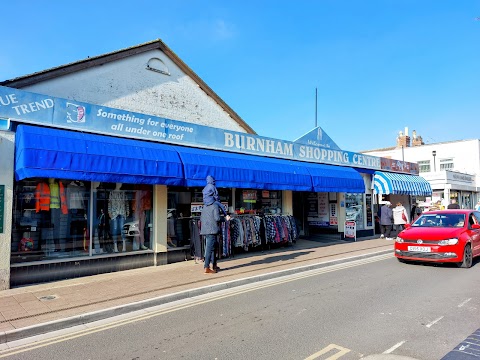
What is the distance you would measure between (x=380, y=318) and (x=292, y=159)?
28.9ft

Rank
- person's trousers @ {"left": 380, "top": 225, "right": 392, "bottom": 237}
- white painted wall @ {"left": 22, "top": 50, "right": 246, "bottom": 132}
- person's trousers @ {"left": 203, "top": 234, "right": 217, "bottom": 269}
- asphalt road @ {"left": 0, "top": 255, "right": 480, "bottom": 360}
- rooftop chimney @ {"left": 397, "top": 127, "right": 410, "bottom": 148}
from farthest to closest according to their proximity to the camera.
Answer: rooftop chimney @ {"left": 397, "top": 127, "right": 410, "bottom": 148} → person's trousers @ {"left": 380, "top": 225, "right": 392, "bottom": 237} → white painted wall @ {"left": 22, "top": 50, "right": 246, "bottom": 132} → person's trousers @ {"left": 203, "top": 234, "right": 217, "bottom": 269} → asphalt road @ {"left": 0, "top": 255, "right": 480, "bottom": 360}

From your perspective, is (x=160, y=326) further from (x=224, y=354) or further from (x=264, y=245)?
(x=264, y=245)

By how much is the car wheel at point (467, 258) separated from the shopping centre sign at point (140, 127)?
6.40 metres

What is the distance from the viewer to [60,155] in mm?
7391

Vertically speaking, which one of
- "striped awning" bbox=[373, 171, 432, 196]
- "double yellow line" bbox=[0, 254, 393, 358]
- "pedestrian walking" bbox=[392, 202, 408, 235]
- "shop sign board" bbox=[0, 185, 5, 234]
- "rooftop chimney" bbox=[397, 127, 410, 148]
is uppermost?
"rooftop chimney" bbox=[397, 127, 410, 148]

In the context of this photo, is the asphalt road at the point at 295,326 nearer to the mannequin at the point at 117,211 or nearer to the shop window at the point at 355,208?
the mannequin at the point at 117,211

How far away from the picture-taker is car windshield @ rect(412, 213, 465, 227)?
1028cm

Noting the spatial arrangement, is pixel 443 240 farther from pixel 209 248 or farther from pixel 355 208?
pixel 355 208

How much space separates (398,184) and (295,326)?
14870 millimetres

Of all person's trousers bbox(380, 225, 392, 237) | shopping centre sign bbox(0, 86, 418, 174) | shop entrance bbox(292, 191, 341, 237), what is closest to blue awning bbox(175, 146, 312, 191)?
shopping centre sign bbox(0, 86, 418, 174)

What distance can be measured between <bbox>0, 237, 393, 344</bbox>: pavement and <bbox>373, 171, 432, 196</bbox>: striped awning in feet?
21.9

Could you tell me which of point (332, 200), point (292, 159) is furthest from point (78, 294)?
point (332, 200)

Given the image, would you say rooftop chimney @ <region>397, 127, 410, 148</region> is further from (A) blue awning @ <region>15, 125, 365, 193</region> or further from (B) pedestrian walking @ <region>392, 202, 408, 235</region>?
(A) blue awning @ <region>15, 125, 365, 193</region>

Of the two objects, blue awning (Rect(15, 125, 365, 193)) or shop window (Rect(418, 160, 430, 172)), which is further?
shop window (Rect(418, 160, 430, 172))
